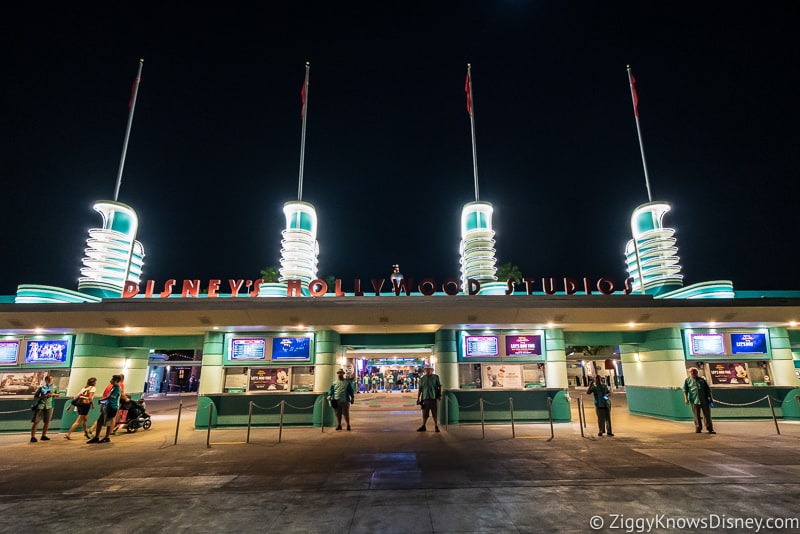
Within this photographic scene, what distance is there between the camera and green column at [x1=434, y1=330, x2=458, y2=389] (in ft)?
52.1

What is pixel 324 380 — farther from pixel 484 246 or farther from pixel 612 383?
pixel 612 383

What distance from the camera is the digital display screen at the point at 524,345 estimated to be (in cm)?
1625

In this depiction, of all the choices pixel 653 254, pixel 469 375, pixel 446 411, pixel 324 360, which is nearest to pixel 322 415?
pixel 324 360

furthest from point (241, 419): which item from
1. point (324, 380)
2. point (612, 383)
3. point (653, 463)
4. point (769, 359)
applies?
Answer: point (612, 383)

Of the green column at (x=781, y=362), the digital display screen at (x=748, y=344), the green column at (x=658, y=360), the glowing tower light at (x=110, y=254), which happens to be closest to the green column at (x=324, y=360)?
the glowing tower light at (x=110, y=254)

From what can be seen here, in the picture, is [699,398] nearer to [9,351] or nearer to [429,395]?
[429,395]

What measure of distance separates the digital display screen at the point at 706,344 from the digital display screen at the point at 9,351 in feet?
88.1

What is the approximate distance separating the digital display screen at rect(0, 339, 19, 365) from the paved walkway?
18.4ft

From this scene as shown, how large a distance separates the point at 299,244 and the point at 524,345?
1215cm

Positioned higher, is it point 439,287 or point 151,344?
point 439,287

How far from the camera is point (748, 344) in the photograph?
648 inches

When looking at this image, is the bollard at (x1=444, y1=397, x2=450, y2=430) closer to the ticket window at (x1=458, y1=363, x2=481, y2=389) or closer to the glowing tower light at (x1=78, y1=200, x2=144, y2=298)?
the ticket window at (x1=458, y1=363, x2=481, y2=389)

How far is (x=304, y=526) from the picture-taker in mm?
5332

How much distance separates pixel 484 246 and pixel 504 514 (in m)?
17.2
